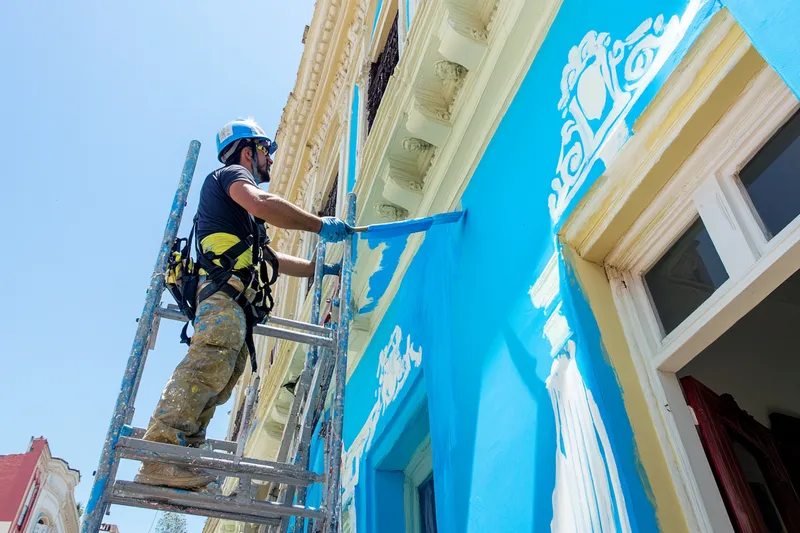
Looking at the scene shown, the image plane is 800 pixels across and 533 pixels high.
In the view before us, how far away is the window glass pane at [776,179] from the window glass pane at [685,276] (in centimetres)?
23

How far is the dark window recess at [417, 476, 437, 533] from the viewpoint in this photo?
14.7ft

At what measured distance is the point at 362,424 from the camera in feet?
17.5

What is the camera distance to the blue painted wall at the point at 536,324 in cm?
237

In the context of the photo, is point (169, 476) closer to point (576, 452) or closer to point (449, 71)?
point (576, 452)

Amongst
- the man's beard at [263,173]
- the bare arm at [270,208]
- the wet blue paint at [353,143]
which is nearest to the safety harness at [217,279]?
the bare arm at [270,208]

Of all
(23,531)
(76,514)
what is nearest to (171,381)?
(23,531)

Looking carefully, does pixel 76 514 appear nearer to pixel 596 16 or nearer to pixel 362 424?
pixel 362 424

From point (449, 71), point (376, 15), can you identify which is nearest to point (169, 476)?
point (449, 71)

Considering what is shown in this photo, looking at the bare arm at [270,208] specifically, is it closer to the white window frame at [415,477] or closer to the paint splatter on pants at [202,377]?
the paint splatter on pants at [202,377]

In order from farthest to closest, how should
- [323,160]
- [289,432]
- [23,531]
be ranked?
1. [23,531]
2. [323,160]
3. [289,432]

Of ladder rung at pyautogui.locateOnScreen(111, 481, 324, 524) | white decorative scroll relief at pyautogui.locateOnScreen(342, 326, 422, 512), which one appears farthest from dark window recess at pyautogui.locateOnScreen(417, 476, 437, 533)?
ladder rung at pyautogui.locateOnScreen(111, 481, 324, 524)

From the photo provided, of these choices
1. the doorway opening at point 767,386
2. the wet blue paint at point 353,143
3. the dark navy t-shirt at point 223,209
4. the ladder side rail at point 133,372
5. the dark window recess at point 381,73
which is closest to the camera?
the ladder side rail at point 133,372

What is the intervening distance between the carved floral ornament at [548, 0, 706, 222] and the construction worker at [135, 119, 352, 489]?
141cm

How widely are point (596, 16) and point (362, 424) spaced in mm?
3533
